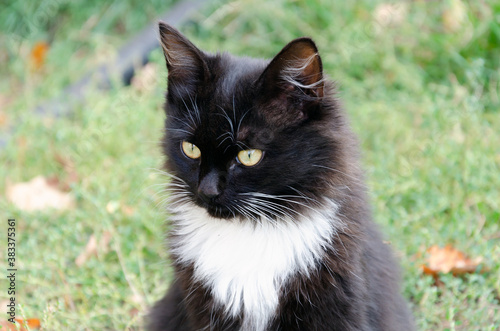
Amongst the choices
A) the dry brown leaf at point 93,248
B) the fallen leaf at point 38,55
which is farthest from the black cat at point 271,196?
the fallen leaf at point 38,55

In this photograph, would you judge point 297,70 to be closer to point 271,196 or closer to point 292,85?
point 292,85

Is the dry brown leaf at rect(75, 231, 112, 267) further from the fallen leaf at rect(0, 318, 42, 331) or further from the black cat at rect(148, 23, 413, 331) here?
the black cat at rect(148, 23, 413, 331)

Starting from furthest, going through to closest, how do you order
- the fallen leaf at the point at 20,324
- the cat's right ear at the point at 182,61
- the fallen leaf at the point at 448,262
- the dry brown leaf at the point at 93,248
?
the dry brown leaf at the point at 93,248
the fallen leaf at the point at 448,262
the fallen leaf at the point at 20,324
the cat's right ear at the point at 182,61

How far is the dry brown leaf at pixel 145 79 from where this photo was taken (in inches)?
182

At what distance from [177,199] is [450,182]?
1886 mm

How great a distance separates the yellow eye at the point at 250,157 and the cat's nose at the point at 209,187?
105mm

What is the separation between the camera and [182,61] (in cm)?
214

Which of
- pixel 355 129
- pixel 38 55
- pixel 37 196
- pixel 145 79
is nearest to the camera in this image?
pixel 37 196

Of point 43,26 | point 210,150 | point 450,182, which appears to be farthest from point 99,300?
point 43,26

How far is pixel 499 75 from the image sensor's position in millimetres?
4184

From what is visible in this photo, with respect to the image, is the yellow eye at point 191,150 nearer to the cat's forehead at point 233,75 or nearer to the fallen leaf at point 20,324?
the cat's forehead at point 233,75

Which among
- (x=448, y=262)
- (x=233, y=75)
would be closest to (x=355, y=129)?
(x=448, y=262)

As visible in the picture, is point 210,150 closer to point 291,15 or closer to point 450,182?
point 450,182

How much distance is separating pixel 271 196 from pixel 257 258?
9.7 inches
